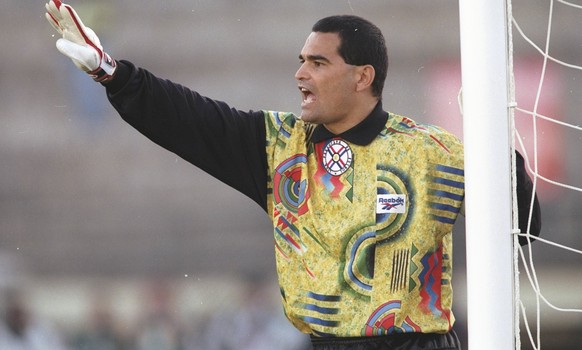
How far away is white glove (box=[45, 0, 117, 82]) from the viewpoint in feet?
8.81

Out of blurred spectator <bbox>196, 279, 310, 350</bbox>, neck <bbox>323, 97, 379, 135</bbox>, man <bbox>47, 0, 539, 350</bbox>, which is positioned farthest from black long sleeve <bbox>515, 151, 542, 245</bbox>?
blurred spectator <bbox>196, 279, 310, 350</bbox>

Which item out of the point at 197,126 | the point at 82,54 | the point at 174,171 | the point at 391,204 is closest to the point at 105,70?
the point at 82,54

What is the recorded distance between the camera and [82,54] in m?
2.69

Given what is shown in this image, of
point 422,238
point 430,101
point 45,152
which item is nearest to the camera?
point 422,238

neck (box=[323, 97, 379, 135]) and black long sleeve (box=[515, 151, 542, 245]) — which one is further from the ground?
neck (box=[323, 97, 379, 135])

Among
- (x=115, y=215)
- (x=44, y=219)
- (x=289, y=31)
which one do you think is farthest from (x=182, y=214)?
(x=289, y=31)

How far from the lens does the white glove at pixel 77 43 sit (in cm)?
269

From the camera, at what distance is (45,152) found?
8945 mm

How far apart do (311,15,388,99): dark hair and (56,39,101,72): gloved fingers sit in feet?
1.81

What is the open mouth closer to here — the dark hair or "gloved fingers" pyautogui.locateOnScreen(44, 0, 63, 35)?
the dark hair

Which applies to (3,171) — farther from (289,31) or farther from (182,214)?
(289,31)

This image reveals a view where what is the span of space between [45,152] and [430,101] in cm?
287

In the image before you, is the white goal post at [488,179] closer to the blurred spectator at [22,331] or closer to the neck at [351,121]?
the neck at [351,121]

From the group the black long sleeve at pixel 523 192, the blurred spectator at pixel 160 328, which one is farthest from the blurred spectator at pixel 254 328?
the black long sleeve at pixel 523 192
